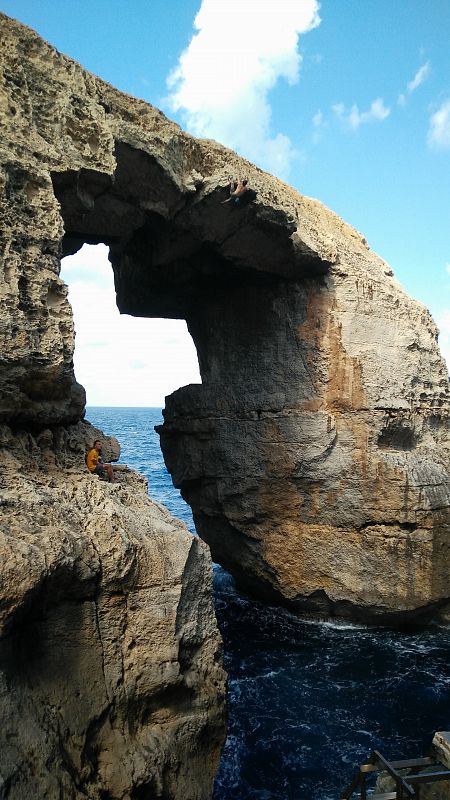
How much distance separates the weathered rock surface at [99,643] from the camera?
5.61 m

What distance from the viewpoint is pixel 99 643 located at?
256 inches

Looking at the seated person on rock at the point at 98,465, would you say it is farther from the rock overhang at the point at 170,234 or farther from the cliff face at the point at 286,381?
the cliff face at the point at 286,381

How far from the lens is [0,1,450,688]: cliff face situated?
11.8m

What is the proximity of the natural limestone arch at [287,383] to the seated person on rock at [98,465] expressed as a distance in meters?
4.18

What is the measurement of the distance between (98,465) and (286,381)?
6.72 m

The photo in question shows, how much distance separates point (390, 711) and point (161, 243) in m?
10.0

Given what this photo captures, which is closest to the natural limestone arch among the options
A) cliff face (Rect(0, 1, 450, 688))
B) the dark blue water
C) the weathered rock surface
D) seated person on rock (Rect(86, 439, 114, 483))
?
cliff face (Rect(0, 1, 450, 688))

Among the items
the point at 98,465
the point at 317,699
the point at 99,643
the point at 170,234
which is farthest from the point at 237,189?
the point at 317,699

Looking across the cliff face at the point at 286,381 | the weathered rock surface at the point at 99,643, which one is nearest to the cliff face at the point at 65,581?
the weathered rock surface at the point at 99,643

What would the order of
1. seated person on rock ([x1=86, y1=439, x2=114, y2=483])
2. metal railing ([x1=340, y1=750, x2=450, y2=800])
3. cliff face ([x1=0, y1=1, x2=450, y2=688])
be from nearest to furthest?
metal railing ([x1=340, y1=750, x2=450, y2=800]) → seated person on rock ([x1=86, y1=439, x2=114, y2=483]) → cliff face ([x1=0, y1=1, x2=450, y2=688])

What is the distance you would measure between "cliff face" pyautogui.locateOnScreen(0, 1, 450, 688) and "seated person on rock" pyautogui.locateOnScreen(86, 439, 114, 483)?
4232 mm

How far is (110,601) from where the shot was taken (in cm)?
663

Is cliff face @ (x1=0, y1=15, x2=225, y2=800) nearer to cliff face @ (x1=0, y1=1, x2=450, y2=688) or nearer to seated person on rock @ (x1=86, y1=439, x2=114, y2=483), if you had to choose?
seated person on rock @ (x1=86, y1=439, x2=114, y2=483)

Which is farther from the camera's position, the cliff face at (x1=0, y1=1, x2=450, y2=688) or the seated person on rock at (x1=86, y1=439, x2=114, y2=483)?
the cliff face at (x1=0, y1=1, x2=450, y2=688)
